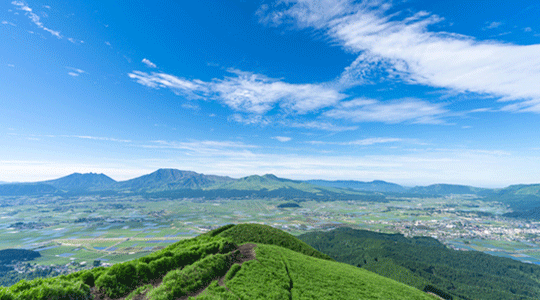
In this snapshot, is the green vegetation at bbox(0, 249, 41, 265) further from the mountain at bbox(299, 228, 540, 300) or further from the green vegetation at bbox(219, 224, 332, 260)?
the mountain at bbox(299, 228, 540, 300)

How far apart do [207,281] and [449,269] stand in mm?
198201

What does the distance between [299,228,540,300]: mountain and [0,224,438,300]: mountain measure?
333 ft

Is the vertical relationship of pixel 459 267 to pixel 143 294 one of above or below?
below

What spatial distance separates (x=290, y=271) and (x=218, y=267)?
1173cm

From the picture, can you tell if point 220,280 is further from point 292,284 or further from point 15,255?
point 15,255

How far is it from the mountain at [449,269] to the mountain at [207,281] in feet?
333

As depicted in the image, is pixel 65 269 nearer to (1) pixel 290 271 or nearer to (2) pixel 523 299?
(1) pixel 290 271

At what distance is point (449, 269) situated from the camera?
151 m

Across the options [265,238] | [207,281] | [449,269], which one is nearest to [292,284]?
[207,281]

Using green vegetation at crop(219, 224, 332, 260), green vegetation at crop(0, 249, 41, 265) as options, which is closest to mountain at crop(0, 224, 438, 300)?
green vegetation at crop(219, 224, 332, 260)

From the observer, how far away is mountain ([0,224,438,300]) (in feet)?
56.7

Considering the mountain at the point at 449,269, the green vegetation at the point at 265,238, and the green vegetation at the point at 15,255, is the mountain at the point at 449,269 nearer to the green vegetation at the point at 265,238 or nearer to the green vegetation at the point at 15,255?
the green vegetation at the point at 265,238

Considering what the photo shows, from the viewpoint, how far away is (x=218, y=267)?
25.0 metres

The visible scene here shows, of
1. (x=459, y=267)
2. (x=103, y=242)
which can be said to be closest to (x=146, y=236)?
(x=103, y=242)
